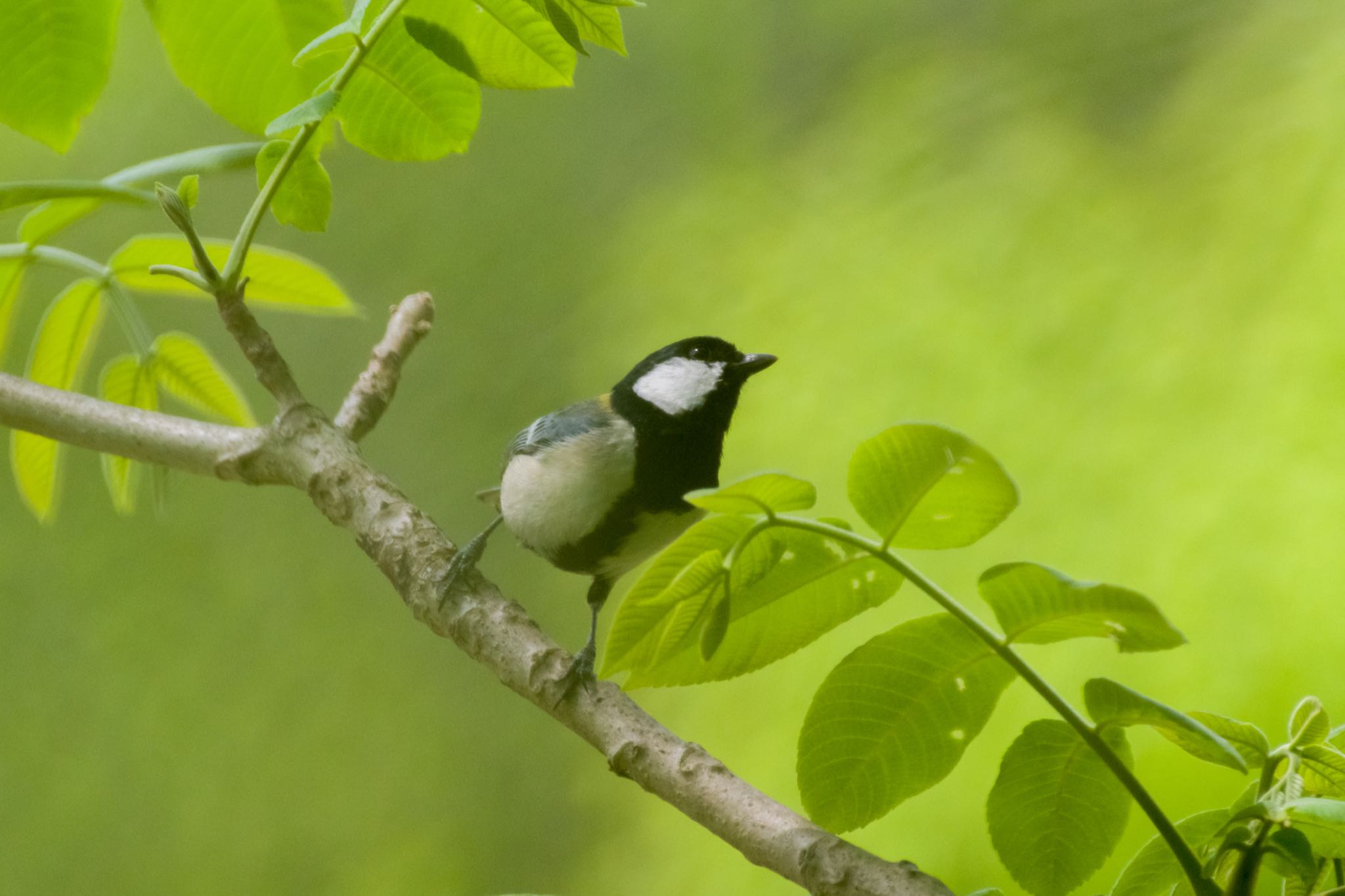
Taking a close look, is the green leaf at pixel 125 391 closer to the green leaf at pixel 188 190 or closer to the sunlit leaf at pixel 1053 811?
the green leaf at pixel 188 190

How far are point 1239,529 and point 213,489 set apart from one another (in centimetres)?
116

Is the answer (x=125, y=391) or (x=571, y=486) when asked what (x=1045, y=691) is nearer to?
(x=571, y=486)

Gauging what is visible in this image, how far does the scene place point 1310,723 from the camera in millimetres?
314

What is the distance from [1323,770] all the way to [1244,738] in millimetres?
28

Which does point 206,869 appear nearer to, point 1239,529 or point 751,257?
point 751,257

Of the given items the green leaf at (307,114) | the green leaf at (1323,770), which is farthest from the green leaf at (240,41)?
the green leaf at (1323,770)

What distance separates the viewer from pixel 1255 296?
1.00 meters

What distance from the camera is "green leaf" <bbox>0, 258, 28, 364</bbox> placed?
61cm

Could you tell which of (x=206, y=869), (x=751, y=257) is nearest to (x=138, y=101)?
(x=751, y=257)

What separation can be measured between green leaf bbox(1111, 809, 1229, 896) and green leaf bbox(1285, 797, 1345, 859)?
3 centimetres

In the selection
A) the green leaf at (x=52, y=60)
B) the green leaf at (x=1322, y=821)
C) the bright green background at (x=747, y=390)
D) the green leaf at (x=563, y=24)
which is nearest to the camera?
the green leaf at (x=1322, y=821)

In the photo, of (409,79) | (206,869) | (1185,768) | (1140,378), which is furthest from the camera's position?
(206,869)

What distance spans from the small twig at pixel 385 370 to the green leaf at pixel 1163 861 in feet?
1.40

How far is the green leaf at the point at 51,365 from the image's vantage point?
25.3 inches
